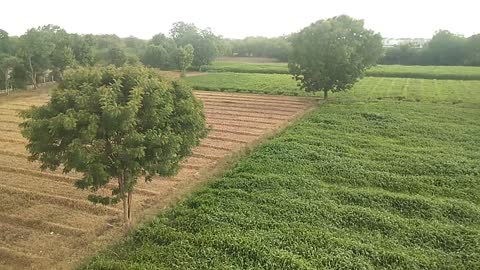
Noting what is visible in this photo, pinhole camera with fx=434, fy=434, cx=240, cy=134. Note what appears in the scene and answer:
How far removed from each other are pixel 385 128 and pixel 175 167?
19519mm

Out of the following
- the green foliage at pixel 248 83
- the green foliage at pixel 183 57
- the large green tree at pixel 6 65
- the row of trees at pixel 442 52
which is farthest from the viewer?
the row of trees at pixel 442 52

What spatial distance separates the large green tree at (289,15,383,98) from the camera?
41.6 m

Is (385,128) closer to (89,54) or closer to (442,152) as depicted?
(442,152)

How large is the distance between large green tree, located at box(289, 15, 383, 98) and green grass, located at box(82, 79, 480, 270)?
13131 mm

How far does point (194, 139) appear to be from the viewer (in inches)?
672

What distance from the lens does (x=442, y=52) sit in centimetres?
8638

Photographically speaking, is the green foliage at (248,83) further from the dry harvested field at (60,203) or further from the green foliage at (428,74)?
the dry harvested field at (60,203)

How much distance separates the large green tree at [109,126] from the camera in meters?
14.3

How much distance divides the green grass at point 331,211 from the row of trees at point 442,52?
61.9m

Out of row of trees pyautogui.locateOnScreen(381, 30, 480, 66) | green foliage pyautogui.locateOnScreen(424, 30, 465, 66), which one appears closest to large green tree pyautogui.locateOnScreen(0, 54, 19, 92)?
row of trees pyautogui.locateOnScreen(381, 30, 480, 66)

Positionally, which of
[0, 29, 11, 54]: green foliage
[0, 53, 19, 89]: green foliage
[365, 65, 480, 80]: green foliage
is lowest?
[365, 65, 480, 80]: green foliage

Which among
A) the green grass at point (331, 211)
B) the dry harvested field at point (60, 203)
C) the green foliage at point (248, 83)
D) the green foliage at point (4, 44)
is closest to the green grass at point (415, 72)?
the green foliage at point (248, 83)

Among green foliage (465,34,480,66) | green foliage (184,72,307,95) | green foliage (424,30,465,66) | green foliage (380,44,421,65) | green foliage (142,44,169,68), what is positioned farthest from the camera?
green foliage (380,44,421,65)

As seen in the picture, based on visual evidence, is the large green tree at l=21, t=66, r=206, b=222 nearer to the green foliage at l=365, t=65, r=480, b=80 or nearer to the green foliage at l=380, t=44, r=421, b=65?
the green foliage at l=365, t=65, r=480, b=80
